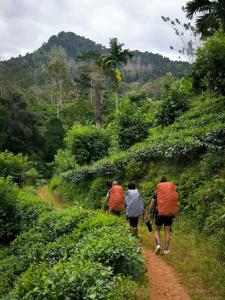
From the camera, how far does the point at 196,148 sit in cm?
1872

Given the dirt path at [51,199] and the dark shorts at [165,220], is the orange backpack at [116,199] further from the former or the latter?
the dirt path at [51,199]

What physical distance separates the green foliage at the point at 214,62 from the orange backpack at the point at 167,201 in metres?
8.69

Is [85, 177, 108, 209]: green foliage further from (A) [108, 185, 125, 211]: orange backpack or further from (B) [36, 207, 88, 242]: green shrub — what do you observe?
(A) [108, 185, 125, 211]: orange backpack

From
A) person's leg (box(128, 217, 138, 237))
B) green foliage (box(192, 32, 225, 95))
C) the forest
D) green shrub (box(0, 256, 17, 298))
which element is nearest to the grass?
the forest

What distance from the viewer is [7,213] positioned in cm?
1880

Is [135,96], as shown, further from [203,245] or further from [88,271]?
[88,271]

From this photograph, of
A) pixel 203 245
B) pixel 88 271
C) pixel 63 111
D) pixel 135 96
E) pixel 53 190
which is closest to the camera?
pixel 88 271

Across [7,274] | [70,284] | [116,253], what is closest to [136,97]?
[7,274]

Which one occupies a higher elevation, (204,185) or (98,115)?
(98,115)

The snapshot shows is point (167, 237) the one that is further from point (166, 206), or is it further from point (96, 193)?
point (96, 193)

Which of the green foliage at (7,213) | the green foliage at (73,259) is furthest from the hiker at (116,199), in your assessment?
the green foliage at (7,213)

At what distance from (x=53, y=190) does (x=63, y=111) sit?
142ft

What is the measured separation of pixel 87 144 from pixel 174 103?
239 inches

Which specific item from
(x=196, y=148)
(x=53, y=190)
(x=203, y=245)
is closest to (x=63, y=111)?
(x=53, y=190)
